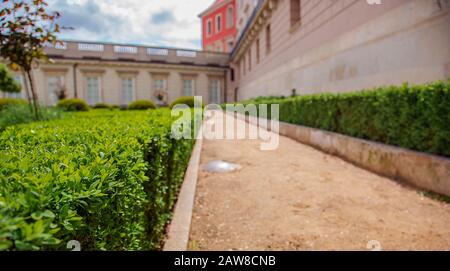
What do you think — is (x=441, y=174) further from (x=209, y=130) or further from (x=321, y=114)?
(x=209, y=130)

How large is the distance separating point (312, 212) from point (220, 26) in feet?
146

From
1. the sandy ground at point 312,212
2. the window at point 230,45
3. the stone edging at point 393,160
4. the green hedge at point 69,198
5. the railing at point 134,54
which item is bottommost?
the sandy ground at point 312,212

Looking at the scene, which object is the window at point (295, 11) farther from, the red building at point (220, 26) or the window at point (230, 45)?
the window at point (230, 45)

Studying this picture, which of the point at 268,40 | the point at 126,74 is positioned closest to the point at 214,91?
the point at 126,74

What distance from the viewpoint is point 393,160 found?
4.99m

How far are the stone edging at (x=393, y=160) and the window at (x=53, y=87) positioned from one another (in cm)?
2871

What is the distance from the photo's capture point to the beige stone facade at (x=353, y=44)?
20.7 ft

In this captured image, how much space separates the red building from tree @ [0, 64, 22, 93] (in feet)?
87.9

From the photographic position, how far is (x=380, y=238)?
2.96 meters

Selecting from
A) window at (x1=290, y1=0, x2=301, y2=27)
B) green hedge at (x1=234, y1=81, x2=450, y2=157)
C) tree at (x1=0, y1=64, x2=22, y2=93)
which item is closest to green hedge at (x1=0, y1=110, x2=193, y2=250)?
green hedge at (x1=234, y1=81, x2=450, y2=157)

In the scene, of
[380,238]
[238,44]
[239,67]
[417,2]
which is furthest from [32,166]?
[239,67]

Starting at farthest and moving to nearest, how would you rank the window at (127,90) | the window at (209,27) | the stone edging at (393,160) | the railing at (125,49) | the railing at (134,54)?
the window at (209,27)
the railing at (125,49)
the window at (127,90)
the railing at (134,54)
the stone edging at (393,160)

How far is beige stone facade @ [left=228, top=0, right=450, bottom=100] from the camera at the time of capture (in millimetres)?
6312

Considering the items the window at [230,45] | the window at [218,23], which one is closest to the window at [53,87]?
the window at [230,45]
